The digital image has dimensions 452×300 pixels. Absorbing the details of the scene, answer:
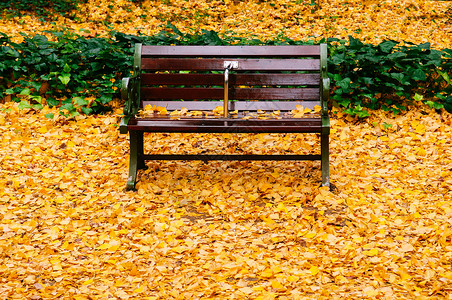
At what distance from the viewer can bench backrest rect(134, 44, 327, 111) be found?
4.05 metres

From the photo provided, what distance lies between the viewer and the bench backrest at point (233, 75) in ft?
13.3

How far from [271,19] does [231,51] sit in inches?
207

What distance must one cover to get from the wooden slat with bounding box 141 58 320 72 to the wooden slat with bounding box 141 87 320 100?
0.61ft

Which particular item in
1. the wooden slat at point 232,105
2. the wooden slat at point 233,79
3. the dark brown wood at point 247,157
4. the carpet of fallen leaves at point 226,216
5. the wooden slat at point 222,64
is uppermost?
the wooden slat at point 222,64

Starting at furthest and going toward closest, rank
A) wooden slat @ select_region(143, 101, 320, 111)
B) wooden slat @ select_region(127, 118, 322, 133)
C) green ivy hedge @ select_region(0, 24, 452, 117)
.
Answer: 1. green ivy hedge @ select_region(0, 24, 452, 117)
2. wooden slat @ select_region(143, 101, 320, 111)
3. wooden slat @ select_region(127, 118, 322, 133)

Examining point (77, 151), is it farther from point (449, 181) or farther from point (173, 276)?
point (449, 181)

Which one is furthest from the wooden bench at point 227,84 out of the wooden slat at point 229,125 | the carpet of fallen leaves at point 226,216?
the carpet of fallen leaves at point 226,216

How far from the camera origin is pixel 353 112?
4941 mm

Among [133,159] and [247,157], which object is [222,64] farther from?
[133,159]

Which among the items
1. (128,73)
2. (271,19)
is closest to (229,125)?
(128,73)

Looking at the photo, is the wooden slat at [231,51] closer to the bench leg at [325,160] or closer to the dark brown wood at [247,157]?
the bench leg at [325,160]

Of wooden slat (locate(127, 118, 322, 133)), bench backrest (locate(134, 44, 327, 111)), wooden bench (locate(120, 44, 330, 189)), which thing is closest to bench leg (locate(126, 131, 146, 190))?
wooden bench (locate(120, 44, 330, 189))

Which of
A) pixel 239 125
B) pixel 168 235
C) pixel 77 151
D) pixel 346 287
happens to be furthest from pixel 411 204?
pixel 77 151

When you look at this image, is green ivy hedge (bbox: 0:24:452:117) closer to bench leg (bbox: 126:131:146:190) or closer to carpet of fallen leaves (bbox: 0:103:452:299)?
carpet of fallen leaves (bbox: 0:103:452:299)
